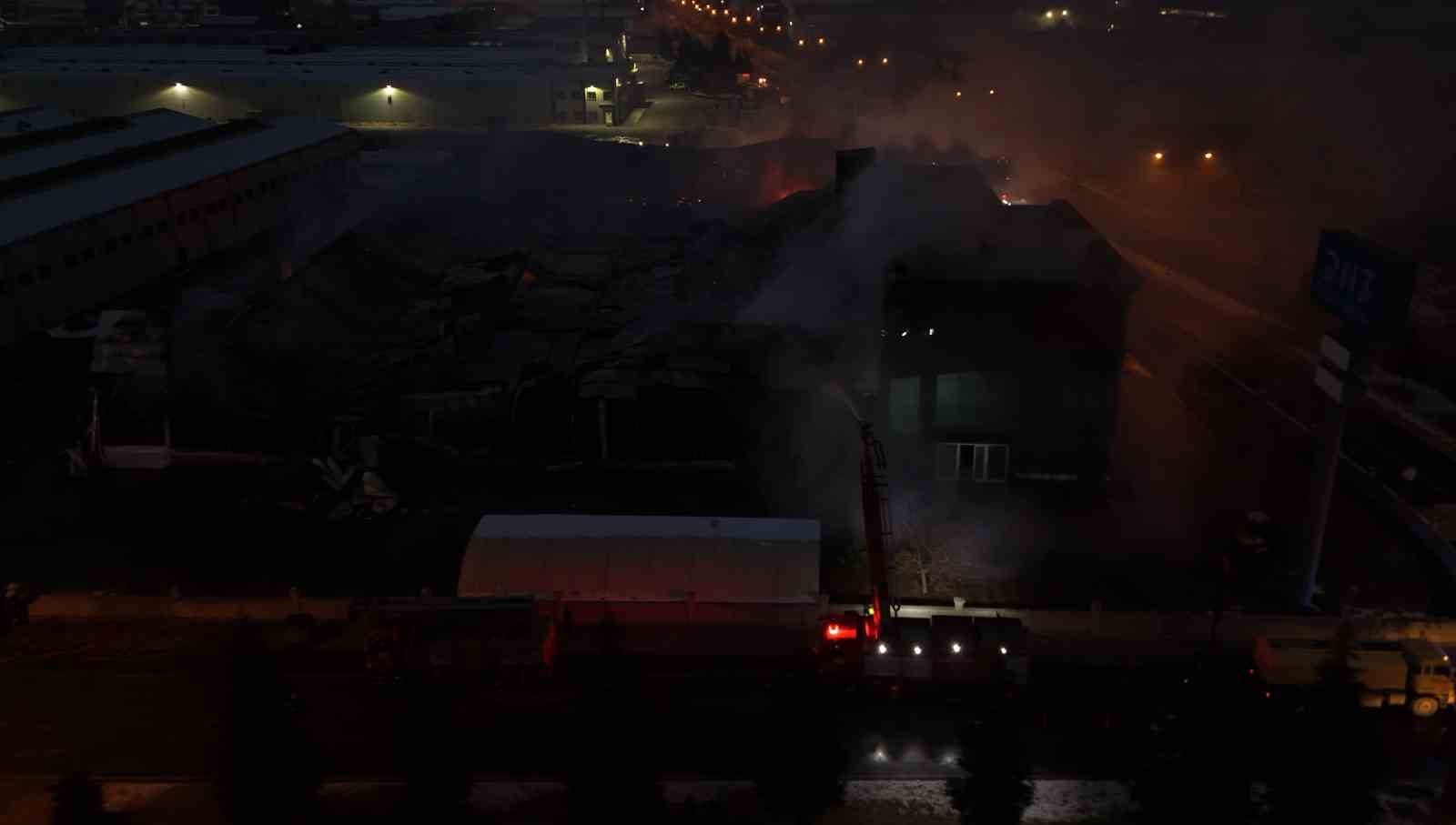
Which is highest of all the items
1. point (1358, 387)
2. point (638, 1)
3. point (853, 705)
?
point (638, 1)

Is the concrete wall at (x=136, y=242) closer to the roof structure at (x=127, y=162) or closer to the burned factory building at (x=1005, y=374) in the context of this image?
the roof structure at (x=127, y=162)

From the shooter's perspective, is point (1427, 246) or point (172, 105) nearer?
point (1427, 246)

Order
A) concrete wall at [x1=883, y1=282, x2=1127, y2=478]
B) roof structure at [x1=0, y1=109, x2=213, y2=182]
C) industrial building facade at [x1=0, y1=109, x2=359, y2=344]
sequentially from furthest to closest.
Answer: roof structure at [x1=0, y1=109, x2=213, y2=182], industrial building facade at [x1=0, y1=109, x2=359, y2=344], concrete wall at [x1=883, y1=282, x2=1127, y2=478]

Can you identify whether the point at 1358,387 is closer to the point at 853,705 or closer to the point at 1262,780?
the point at 1262,780

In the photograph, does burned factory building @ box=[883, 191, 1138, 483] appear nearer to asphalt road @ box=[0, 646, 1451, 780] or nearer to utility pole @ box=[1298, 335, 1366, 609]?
utility pole @ box=[1298, 335, 1366, 609]

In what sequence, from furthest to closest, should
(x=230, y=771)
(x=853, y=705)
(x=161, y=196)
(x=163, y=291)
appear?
(x=161, y=196), (x=163, y=291), (x=853, y=705), (x=230, y=771)

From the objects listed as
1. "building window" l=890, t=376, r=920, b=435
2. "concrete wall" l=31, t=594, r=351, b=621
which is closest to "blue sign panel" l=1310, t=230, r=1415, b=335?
"building window" l=890, t=376, r=920, b=435

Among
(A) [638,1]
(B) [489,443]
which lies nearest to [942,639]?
(B) [489,443]

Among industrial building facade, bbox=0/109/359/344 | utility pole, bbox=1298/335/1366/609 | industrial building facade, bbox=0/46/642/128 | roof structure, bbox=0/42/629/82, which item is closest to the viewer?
utility pole, bbox=1298/335/1366/609
